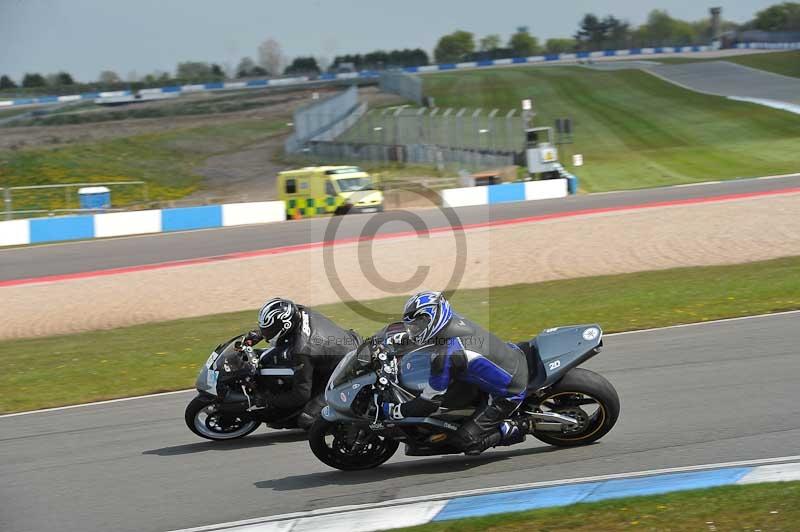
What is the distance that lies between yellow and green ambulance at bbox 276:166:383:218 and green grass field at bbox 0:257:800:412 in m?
14.1

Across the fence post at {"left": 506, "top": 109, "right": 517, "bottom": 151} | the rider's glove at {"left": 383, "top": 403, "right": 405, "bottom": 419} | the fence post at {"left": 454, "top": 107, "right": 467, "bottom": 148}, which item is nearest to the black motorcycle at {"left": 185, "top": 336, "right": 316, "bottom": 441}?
the rider's glove at {"left": 383, "top": 403, "right": 405, "bottom": 419}

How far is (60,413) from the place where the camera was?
10680 mm

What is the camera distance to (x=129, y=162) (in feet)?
155

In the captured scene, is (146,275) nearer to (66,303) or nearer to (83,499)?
(66,303)

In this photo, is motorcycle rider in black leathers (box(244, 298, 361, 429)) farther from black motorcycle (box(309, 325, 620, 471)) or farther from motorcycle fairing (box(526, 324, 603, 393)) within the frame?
motorcycle fairing (box(526, 324, 603, 393))

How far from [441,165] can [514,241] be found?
58.5 ft

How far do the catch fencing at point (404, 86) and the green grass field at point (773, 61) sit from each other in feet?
92.3

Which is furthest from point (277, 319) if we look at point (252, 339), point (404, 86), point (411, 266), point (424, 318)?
point (404, 86)

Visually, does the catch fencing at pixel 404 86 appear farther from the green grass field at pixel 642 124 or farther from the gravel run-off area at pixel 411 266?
the gravel run-off area at pixel 411 266

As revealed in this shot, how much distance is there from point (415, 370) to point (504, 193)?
27.1m

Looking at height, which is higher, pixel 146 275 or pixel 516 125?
pixel 516 125

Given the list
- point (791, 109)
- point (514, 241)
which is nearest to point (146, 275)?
point (514, 241)

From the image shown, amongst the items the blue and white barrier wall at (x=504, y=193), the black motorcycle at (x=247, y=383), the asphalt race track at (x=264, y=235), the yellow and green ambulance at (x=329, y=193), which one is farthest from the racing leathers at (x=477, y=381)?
the blue and white barrier wall at (x=504, y=193)

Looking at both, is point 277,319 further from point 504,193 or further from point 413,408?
point 504,193
